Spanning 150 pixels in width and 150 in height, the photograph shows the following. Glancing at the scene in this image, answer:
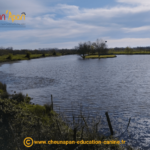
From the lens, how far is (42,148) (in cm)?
803

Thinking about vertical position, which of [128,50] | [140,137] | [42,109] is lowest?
[140,137]

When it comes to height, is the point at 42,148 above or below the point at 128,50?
below

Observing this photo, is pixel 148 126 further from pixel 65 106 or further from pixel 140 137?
pixel 65 106

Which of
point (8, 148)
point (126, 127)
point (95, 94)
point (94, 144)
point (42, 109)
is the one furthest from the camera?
point (95, 94)

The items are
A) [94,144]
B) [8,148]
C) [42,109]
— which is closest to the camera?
[8,148]

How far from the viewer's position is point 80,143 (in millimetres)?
8172

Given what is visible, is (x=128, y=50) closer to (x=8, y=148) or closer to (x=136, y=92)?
(x=136, y=92)

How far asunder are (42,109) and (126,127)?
7246 millimetres

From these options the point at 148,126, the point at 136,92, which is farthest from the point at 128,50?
the point at 148,126

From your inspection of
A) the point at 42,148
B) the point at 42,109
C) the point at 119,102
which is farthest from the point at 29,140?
the point at 119,102

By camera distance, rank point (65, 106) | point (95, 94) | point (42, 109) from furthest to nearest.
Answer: point (95, 94) < point (65, 106) < point (42, 109)

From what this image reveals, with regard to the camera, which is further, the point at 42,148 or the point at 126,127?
the point at 126,127

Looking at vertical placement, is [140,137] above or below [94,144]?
below

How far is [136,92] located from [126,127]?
36.9 feet
